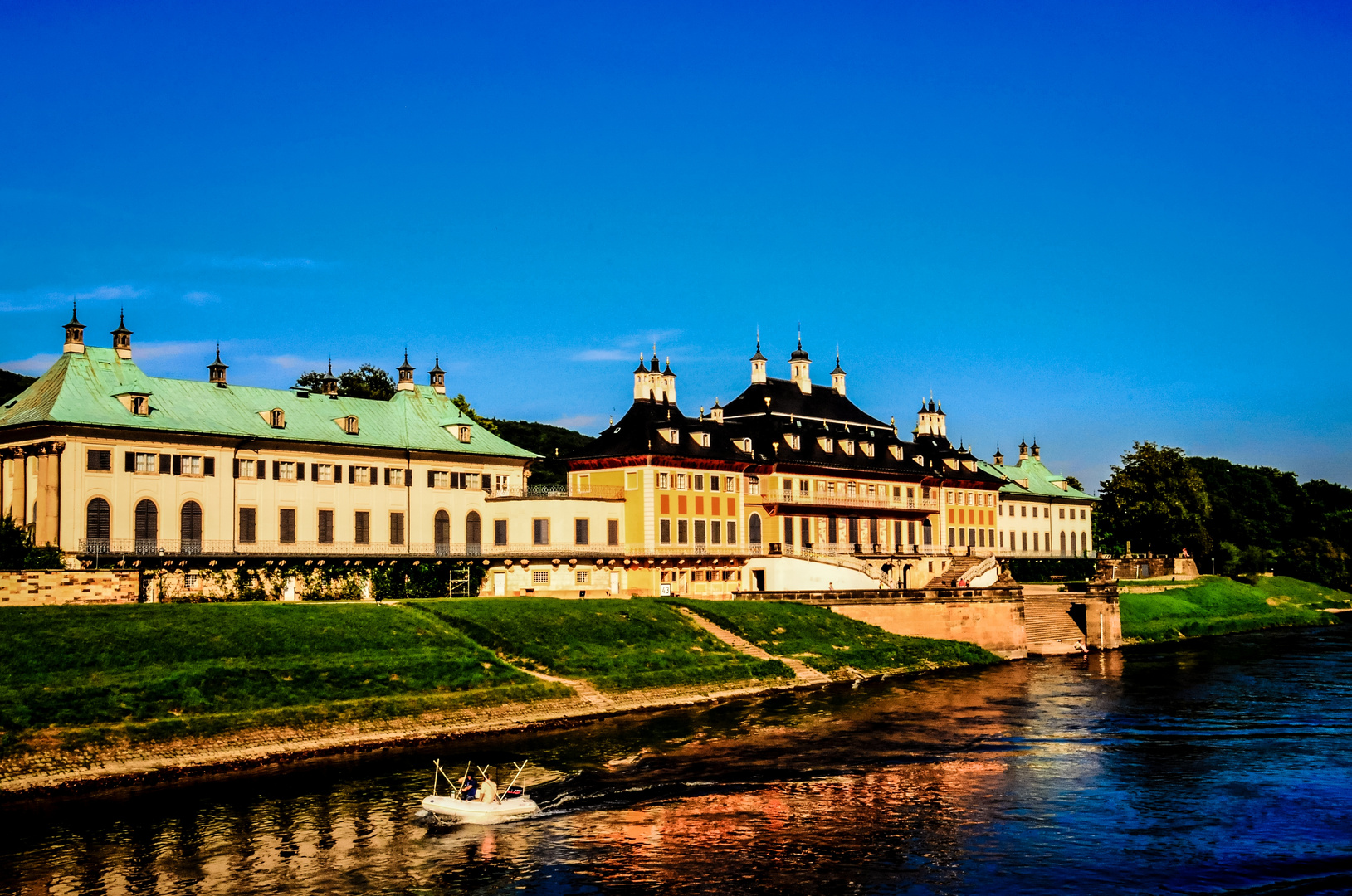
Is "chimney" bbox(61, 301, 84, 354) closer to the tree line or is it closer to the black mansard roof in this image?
the black mansard roof

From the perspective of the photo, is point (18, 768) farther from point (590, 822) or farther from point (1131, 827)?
point (1131, 827)

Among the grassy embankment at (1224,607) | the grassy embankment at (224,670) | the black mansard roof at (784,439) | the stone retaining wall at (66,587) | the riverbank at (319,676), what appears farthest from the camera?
the grassy embankment at (1224,607)

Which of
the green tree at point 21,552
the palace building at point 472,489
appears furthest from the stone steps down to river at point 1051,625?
the green tree at point 21,552

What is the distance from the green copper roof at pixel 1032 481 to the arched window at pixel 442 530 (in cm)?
6717

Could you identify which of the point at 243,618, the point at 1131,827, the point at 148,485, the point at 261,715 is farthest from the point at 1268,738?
the point at 148,485

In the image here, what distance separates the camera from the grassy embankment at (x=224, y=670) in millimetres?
45438

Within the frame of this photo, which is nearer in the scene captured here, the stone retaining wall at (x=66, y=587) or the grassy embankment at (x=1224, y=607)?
the stone retaining wall at (x=66, y=587)

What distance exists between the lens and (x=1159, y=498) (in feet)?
420

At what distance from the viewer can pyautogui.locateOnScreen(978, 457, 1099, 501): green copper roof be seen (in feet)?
444

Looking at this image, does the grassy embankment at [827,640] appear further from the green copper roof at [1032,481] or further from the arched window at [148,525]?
the green copper roof at [1032,481]

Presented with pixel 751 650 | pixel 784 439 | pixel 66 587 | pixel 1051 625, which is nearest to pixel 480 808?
pixel 66 587

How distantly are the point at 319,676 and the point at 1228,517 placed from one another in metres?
124

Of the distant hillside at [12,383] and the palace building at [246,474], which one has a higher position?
the distant hillside at [12,383]

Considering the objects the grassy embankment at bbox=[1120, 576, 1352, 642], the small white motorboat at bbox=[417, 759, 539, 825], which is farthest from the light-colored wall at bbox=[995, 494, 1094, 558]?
the small white motorboat at bbox=[417, 759, 539, 825]
